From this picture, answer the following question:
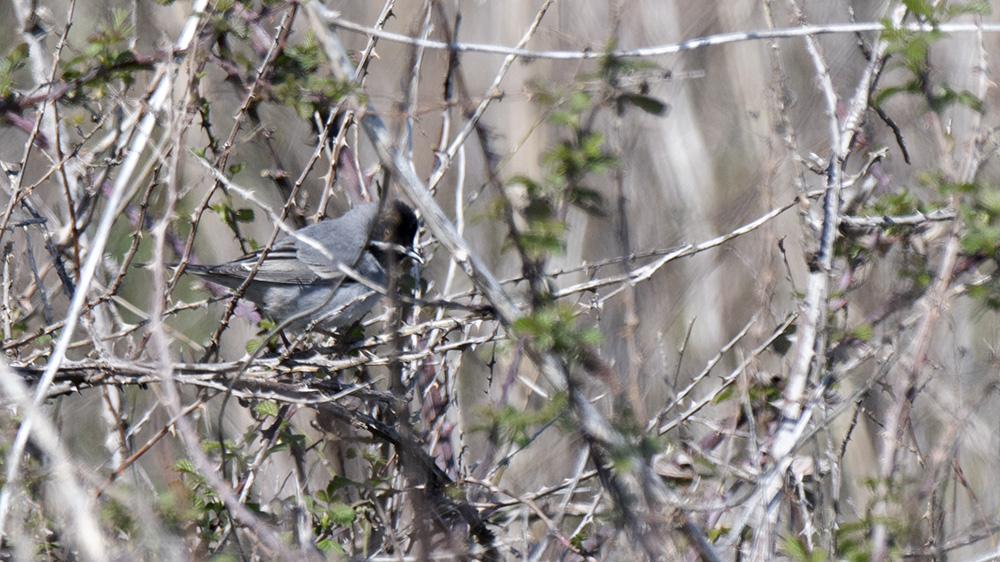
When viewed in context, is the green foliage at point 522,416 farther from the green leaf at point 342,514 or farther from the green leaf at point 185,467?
the green leaf at point 185,467

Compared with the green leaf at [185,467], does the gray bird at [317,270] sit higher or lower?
higher

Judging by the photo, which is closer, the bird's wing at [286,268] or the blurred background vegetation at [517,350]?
the blurred background vegetation at [517,350]

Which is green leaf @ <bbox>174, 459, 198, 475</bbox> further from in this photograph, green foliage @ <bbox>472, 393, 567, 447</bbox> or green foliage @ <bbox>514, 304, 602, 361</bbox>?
green foliage @ <bbox>514, 304, 602, 361</bbox>

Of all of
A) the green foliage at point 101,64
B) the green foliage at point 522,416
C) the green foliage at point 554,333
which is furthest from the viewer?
the green foliage at point 101,64

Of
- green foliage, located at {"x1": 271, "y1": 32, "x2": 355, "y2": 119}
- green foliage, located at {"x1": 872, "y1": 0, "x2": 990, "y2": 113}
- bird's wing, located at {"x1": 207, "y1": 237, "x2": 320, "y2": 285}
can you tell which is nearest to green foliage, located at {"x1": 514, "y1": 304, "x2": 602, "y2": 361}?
green foliage, located at {"x1": 271, "y1": 32, "x2": 355, "y2": 119}

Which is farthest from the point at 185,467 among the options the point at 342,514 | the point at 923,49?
the point at 923,49

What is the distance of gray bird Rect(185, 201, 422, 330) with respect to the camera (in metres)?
3.72

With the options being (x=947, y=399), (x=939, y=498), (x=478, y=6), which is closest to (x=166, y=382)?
(x=939, y=498)

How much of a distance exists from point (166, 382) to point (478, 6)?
222 inches

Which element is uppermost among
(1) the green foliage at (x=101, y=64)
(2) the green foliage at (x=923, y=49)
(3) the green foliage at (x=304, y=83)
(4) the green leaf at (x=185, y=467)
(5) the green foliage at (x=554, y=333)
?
(1) the green foliage at (x=101, y=64)

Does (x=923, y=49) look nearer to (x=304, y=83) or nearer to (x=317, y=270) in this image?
(x=304, y=83)

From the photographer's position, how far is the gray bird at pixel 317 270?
3.72 m

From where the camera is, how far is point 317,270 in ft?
Result: 14.6

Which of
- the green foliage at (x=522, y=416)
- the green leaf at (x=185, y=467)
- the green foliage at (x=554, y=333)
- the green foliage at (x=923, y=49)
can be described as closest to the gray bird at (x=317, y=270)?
the green leaf at (x=185, y=467)
